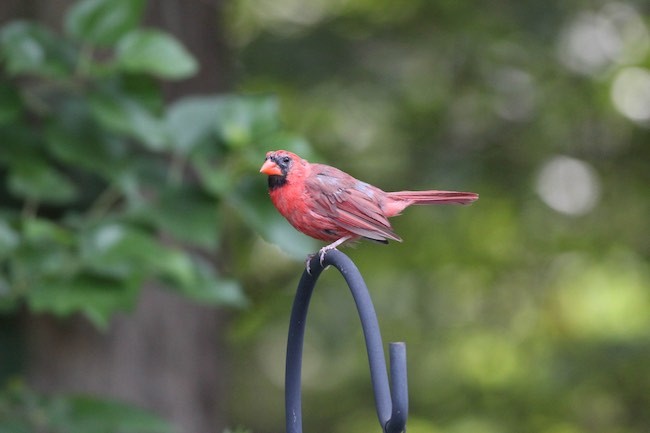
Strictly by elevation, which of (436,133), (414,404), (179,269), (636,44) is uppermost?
(636,44)

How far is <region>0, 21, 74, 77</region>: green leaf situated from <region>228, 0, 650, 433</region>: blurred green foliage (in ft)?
6.17

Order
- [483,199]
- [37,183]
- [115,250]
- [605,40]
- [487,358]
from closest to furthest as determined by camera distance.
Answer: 1. [115,250]
2. [37,183]
3. [605,40]
4. [483,199]
5. [487,358]

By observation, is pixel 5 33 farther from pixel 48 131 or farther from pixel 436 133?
pixel 436 133

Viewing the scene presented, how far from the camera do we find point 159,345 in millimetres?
3836

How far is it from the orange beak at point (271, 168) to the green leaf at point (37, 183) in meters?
1.20

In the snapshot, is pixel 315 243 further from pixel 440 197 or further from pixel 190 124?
pixel 440 197

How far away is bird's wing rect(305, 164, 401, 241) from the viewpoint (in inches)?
73.5

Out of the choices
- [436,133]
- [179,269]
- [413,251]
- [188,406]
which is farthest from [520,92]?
[179,269]

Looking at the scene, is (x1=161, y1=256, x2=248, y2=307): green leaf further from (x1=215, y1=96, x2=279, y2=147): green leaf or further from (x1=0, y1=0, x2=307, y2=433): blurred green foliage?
(x1=215, y1=96, x2=279, y2=147): green leaf

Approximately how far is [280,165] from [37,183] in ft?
4.05

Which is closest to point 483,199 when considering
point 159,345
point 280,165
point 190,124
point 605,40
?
point 605,40

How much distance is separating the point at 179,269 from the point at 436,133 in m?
2.50

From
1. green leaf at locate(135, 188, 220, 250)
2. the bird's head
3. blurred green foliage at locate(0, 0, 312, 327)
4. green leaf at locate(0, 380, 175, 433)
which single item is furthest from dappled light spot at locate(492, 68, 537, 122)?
the bird's head

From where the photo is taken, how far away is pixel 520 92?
488 cm
